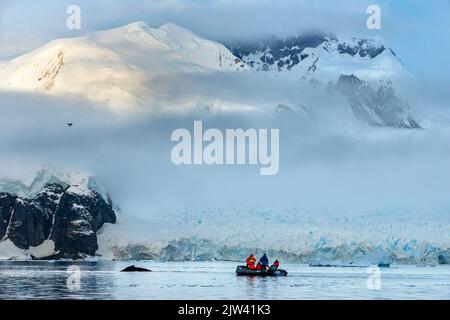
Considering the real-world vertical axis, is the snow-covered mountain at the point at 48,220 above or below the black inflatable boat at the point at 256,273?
above

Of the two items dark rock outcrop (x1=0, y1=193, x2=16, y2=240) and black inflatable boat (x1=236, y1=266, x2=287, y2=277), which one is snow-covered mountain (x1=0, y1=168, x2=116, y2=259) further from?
black inflatable boat (x1=236, y1=266, x2=287, y2=277)

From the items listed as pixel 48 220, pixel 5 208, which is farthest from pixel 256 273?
pixel 48 220

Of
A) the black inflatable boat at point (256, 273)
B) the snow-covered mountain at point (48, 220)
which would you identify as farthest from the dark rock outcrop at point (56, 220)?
the black inflatable boat at point (256, 273)

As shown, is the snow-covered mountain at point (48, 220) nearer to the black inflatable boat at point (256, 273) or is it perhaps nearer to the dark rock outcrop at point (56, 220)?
the dark rock outcrop at point (56, 220)

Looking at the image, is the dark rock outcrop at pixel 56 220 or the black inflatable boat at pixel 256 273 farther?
the dark rock outcrop at pixel 56 220

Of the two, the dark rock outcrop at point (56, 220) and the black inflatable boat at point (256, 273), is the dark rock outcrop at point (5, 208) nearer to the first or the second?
the dark rock outcrop at point (56, 220)

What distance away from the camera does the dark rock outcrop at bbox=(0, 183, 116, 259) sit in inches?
2299

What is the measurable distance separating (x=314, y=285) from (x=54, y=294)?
10.9 metres

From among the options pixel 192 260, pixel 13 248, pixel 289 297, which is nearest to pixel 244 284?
pixel 289 297

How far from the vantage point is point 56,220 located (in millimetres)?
70062

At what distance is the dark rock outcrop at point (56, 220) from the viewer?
58.4 m

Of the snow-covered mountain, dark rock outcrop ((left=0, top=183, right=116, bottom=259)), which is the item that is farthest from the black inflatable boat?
dark rock outcrop ((left=0, top=183, right=116, bottom=259))
